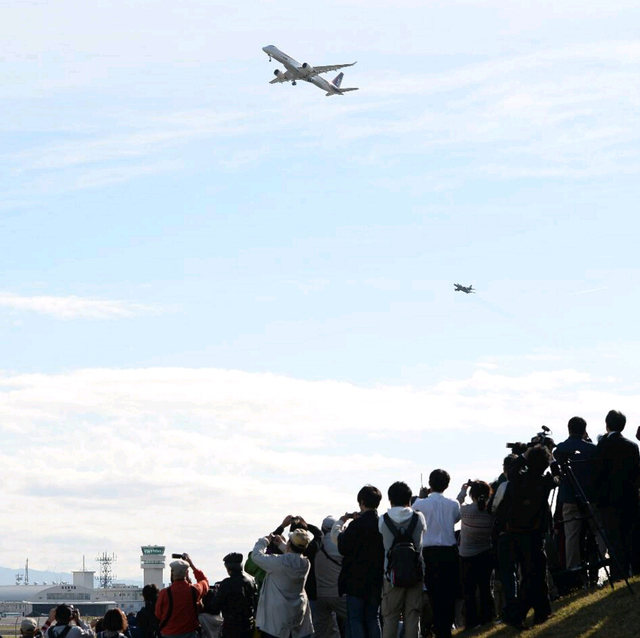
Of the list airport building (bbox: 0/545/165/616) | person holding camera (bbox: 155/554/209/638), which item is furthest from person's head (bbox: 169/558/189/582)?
airport building (bbox: 0/545/165/616)

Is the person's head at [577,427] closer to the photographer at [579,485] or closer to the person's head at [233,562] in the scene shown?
the photographer at [579,485]

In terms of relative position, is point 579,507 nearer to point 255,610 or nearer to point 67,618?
point 255,610

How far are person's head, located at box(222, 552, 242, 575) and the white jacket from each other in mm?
565

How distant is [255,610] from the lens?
13469 mm

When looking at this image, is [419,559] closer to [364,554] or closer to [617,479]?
[364,554]

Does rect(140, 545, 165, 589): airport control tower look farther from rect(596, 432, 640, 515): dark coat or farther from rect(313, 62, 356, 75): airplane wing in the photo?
rect(596, 432, 640, 515): dark coat

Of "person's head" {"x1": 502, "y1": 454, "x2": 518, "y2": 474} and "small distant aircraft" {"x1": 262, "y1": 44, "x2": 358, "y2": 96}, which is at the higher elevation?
"small distant aircraft" {"x1": 262, "y1": 44, "x2": 358, "y2": 96}

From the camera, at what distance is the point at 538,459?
1279 centimetres

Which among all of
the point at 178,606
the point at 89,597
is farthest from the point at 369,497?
the point at 89,597

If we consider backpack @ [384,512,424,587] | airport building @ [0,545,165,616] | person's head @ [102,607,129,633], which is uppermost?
backpack @ [384,512,424,587]

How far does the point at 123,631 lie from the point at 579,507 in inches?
225

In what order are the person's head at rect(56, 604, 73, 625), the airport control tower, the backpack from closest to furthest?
1. the backpack
2. the person's head at rect(56, 604, 73, 625)
3. the airport control tower

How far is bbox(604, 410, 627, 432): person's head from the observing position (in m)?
13.8

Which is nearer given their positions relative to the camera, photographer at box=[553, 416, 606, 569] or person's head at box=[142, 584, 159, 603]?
photographer at box=[553, 416, 606, 569]
